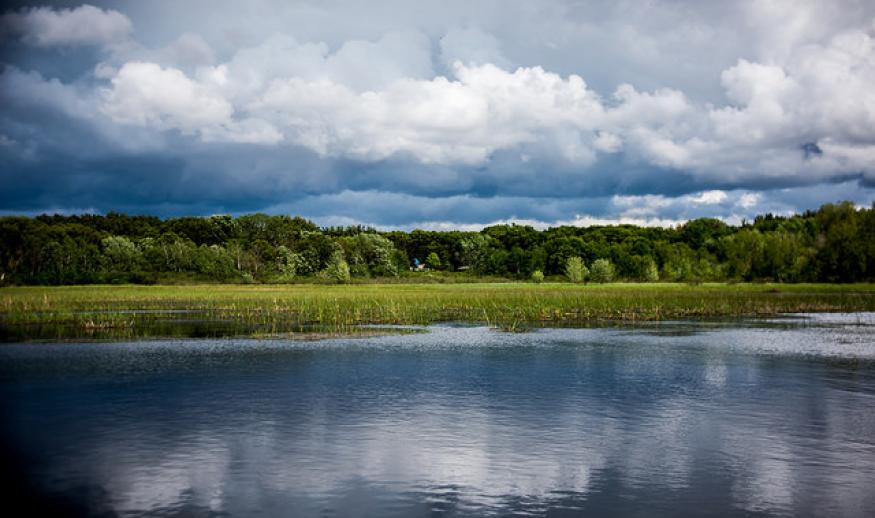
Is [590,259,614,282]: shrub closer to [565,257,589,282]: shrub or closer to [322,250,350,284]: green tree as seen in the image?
[565,257,589,282]: shrub

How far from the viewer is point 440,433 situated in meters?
20.8

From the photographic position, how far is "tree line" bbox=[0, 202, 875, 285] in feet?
419

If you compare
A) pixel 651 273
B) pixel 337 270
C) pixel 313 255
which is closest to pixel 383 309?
pixel 337 270

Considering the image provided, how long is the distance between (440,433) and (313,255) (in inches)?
5770

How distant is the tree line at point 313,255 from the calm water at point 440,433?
10108cm

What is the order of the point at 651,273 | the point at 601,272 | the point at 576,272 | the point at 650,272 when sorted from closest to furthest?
1. the point at 576,272
2. the point at 601,272
3. the point at 651,273
4. the point at 650,272

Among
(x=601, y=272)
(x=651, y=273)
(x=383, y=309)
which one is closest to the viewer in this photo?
(x=383, y=309)

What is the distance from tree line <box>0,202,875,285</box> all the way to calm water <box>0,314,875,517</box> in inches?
3979

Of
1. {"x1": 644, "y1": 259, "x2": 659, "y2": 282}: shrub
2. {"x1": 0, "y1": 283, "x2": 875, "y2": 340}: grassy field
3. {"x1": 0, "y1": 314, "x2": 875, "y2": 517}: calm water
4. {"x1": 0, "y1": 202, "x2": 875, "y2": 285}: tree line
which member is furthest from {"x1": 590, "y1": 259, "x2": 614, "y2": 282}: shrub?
{"x1": 0, "y1": 314, "x2": 875, "y2": 517}: calm water

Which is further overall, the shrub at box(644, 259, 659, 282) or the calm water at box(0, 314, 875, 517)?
the shrub at box(644, 259, 659, 282)

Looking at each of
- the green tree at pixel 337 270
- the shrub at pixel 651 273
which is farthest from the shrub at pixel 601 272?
the green tree at pixel 337 270

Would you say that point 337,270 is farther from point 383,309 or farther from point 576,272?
point 383,309

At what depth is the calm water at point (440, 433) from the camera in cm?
1538

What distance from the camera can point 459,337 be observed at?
155ft
